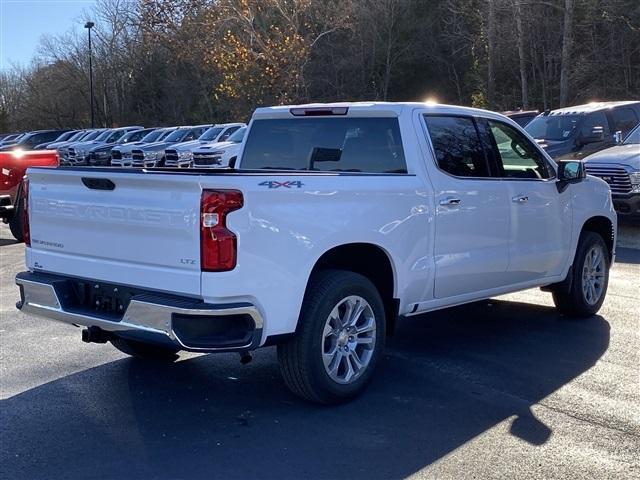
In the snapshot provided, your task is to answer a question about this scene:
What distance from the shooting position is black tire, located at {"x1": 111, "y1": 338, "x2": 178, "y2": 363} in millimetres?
6230

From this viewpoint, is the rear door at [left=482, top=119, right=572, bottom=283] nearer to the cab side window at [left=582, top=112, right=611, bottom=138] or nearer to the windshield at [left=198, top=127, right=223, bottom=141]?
the cab side window at [left=582, top=112, right=611, bottom=138]

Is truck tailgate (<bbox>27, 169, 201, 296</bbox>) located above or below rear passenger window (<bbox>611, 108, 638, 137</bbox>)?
below

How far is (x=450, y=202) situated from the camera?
233 inches

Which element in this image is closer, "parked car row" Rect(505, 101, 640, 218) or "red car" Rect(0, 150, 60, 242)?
"parked car row" Rect(505, 101, 640, 218)

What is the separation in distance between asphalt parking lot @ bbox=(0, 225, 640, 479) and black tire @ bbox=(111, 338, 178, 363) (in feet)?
0.36

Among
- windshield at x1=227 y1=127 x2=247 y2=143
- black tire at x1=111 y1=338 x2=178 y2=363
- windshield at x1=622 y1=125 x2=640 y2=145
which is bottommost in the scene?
black tire at x1=111 y1=338 x2=178 y2=363

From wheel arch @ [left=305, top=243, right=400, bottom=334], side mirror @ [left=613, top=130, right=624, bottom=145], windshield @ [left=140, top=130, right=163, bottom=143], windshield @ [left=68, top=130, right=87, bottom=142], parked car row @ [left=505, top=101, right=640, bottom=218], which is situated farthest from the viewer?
windshield @ [left=68, top=130, right=87, bottom=142]

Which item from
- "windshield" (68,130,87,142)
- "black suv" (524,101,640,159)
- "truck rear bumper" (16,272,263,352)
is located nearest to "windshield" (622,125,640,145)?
"black suv" (524,101,640,159)

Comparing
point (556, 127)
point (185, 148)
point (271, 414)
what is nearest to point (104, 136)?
point (185, 148)

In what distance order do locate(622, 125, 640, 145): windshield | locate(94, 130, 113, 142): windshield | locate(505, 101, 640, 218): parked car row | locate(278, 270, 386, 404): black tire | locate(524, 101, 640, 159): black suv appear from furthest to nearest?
locate(94, 130, 113, 142): windshield < locate(524, 101, 640, 159): black suv < locate(622, 125, 640, 145): windshield < locate(505, 101, 640, 218): parked car row < locate(278, 270, 386, 404): black tire

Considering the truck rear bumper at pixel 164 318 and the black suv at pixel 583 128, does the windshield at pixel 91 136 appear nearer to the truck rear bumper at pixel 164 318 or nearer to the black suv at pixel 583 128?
the black suv at pixel 583 128

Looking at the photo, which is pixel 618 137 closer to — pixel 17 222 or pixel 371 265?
pixel 371 265

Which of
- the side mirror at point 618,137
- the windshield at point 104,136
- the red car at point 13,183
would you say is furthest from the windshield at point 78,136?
the side mirror at point 618,137

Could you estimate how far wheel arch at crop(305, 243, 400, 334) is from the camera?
532 cm
